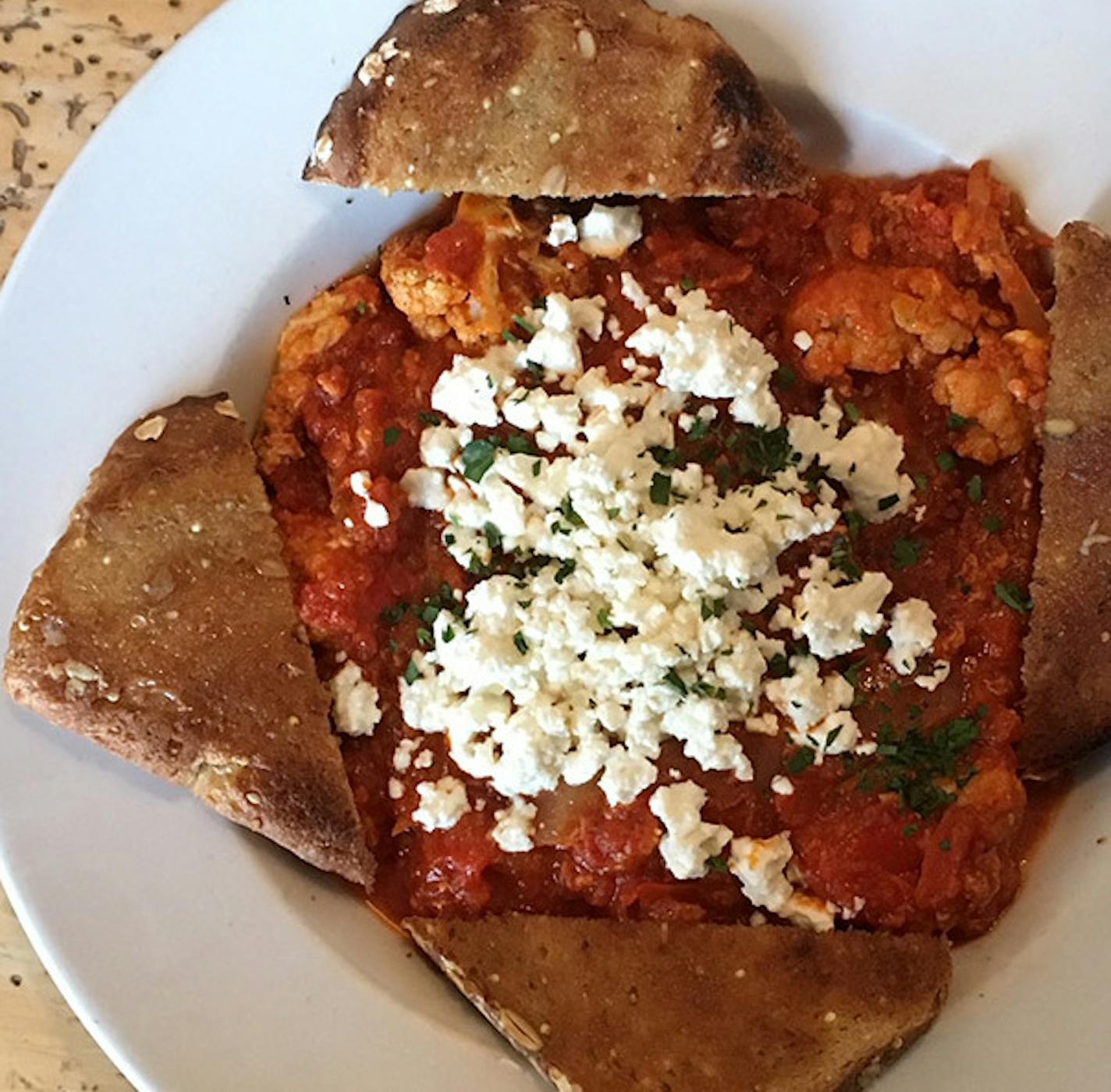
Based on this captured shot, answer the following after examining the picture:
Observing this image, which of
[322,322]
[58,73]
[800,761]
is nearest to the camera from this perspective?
[800,761]

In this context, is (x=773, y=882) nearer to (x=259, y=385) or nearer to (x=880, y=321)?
(x=880, y=321)

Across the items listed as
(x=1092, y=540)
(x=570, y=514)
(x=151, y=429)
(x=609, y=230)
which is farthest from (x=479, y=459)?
(x=1092, y=540)

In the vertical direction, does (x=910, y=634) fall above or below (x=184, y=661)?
above

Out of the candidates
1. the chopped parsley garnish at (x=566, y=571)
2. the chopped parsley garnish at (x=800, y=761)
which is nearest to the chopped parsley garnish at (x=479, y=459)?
the chopped parsley garnish at (x=566, y=571)

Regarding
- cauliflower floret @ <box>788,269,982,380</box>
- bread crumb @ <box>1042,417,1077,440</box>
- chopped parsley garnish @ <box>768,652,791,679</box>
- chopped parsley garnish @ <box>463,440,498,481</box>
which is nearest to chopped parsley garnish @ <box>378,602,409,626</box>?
chopped parsley garnish @ <box>463,440,498,481</box>

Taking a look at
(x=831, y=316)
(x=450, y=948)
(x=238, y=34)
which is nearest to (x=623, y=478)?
(x=831, y=316)

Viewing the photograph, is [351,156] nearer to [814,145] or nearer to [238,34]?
[238,34]
